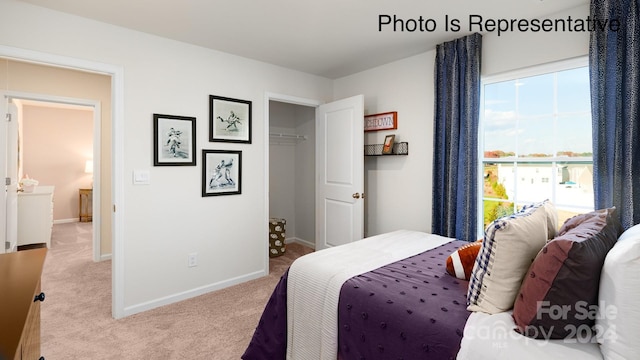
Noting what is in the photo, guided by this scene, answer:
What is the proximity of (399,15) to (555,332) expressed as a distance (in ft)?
7.89

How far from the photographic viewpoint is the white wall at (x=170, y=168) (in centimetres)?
256

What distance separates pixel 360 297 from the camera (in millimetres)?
1653

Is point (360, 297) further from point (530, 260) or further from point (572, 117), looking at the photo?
point (572, 117)

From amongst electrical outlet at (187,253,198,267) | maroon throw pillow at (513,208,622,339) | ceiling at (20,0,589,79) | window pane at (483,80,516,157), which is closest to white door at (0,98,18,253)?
ceiling at (20,0,589,79)

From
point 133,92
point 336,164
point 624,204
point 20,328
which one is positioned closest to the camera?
point 20,328

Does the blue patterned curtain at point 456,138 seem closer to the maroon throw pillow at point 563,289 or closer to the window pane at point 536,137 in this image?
the window pane at point 536,137

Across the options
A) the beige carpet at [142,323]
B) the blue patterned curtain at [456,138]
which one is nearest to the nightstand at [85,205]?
the beige carpet at [142,323]

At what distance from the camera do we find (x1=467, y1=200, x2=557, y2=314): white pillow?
1341 millimetres

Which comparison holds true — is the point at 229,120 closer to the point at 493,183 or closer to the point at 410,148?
the point at 410,148

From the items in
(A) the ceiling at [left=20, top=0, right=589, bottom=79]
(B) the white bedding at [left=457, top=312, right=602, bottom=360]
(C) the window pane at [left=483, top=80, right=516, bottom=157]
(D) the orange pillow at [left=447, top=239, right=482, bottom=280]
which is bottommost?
(B) the white bedding at [left=457, top=312, right=602, bottom=360]

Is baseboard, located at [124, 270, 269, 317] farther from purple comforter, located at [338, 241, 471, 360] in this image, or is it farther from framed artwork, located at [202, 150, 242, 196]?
purple comforter, located at [338, 241, 471, 360]

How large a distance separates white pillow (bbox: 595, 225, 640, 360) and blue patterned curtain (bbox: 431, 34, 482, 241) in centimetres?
190

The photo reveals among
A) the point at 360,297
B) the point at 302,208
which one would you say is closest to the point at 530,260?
the point at 360,297

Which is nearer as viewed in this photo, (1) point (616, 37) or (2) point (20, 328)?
(2) point (20, 328)
